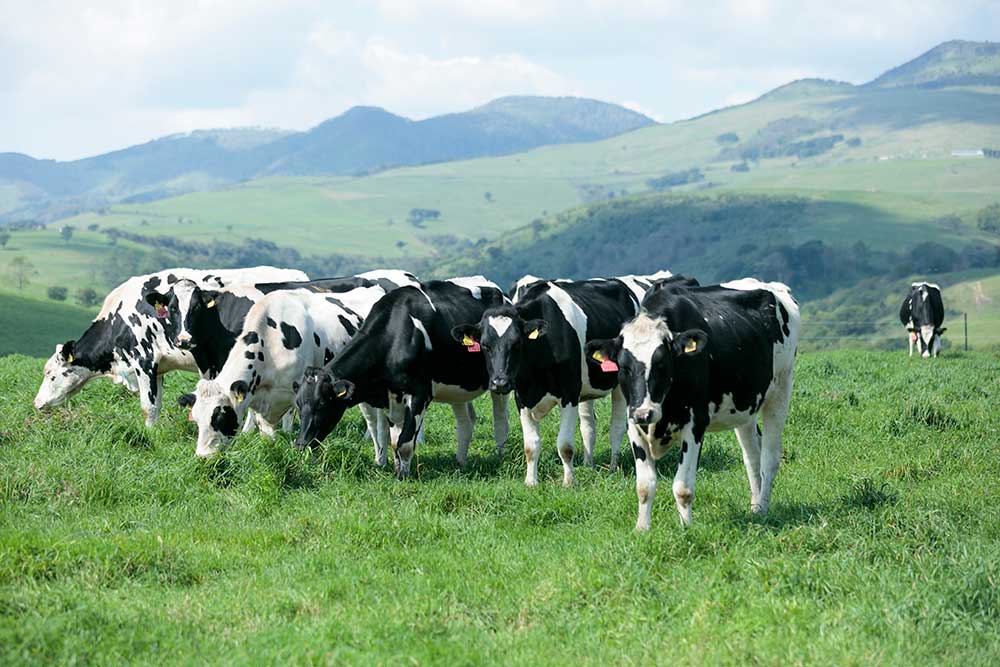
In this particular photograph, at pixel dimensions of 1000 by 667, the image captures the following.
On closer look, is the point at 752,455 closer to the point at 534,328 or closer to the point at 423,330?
the point at 534,328

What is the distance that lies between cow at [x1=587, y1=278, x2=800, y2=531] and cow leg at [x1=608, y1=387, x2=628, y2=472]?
9.46 ft

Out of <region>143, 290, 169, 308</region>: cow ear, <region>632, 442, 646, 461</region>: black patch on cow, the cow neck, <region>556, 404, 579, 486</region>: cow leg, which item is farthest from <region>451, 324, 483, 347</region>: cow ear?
the cow neck

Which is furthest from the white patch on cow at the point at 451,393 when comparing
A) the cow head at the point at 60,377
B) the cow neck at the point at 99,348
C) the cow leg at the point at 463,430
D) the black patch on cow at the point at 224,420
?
the cow head at the point at 60,377

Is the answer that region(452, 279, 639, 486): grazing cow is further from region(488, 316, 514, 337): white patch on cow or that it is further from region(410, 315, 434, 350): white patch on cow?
region(410, 315, 434, 350): white patch on cow

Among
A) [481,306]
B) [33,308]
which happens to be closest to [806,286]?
[33,308]

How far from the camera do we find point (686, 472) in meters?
11.1

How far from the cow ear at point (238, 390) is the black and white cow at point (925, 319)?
2674cm

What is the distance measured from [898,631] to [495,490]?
19.4ft

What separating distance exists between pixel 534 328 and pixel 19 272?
6905 inches

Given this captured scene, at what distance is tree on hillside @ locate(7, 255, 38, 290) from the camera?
16338cm

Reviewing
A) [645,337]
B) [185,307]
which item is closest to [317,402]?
[185,307]

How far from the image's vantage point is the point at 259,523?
11914 mm

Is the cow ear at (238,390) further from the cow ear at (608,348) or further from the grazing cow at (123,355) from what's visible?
the cow ear at (608,348)

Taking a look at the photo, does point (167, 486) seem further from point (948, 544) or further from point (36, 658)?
point (948, 544)
